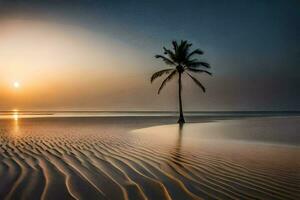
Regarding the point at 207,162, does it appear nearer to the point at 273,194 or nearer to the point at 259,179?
the point at 259,179

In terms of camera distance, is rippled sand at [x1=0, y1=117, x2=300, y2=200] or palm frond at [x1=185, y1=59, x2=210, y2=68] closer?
rippled sand at [x1=0, y1=117, x2=300, y2=200]

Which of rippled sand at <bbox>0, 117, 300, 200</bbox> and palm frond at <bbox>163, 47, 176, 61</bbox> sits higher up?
palm frond at <bbox>163, 47, 176, 61</bbox>

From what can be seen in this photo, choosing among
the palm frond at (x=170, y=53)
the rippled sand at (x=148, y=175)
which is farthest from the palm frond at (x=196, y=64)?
the rippled sand at (x=148, y=175)

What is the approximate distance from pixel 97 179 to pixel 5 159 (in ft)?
12.1

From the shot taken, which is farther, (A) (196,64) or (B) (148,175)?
(A) (196,64)

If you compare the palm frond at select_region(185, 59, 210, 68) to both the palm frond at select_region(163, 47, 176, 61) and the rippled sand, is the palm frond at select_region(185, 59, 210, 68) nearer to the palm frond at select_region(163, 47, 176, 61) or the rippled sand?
the palm frond at select_region(163, 47, 176, 61)

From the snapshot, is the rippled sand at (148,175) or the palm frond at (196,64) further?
the palm frond at (196,64)

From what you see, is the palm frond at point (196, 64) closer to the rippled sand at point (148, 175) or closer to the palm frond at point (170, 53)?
the palm frond at point (170, 53)

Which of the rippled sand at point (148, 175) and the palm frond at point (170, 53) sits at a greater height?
the palm frond at point (170, 53)

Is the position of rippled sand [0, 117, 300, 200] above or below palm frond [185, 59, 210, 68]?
below

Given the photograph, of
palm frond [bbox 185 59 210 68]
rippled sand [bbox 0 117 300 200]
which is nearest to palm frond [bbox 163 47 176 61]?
palm frond [bbox 185 59 210 68]

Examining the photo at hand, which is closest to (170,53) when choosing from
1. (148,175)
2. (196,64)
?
(196,64)

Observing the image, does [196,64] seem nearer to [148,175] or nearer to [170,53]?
[170,53]

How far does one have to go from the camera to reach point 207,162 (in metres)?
7.55
